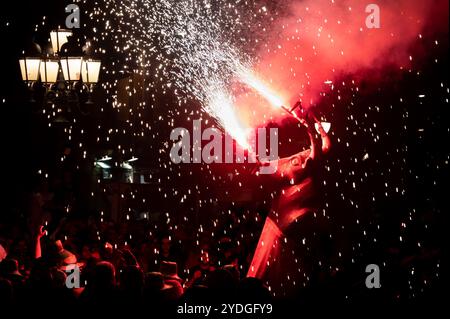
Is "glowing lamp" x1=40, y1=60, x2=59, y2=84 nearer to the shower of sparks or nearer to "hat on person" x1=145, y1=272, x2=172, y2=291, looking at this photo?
the shower of sparks

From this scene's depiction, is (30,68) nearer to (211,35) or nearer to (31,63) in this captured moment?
(31,63)

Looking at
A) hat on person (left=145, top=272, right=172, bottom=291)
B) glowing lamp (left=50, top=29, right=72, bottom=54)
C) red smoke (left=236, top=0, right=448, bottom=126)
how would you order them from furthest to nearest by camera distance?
1. red smoke (left=236, top=0, right=448, bottom=126)
2. glowing lamp (left=50, top=29, right=72, bottom=54)
3. hat on person (left=145, top=272, right=172, bottom=291)

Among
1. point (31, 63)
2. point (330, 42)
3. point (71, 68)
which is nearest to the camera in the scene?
point (71, 68)

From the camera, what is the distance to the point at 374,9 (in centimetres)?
946

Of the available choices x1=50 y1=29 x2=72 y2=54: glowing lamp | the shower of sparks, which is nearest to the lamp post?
x1=50 y1=29 x2=72 y2=54: glowing lamp

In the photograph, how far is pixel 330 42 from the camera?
34.8 ft

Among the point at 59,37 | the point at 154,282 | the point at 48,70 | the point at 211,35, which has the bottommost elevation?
the point at 154,282

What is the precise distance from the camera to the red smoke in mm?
9938

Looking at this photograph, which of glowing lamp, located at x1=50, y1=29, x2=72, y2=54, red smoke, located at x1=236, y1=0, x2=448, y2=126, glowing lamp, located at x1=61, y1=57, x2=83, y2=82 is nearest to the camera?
glowing lamp, located at x1=61, y1=57, x2=83, y2=82

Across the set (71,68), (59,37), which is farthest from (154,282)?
(59,37)

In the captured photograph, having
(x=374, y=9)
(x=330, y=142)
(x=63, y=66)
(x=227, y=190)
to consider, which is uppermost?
(x=374, y=9)
